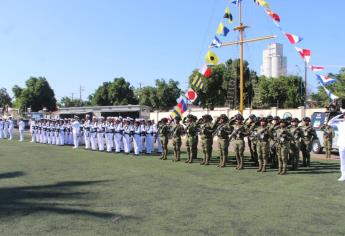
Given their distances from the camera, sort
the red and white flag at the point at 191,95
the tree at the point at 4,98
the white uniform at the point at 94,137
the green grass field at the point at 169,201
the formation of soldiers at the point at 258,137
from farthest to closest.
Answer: the tree at the point at 4,98 → the white uniform at the point at 94,137 → the red and white flag at the point at 191,95 → the formation of soldiers at the point at 258,137 → the green grass field at the point at 169,201

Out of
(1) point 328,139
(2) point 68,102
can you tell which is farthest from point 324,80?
(2) point 68,102

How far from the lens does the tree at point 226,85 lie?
43.0m

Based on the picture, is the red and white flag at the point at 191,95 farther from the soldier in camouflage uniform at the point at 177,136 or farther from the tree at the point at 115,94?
the tree at the point at 115,94

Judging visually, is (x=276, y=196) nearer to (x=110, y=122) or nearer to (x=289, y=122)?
(x=289, y=122)

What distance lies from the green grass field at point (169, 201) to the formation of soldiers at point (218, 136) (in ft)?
2.15

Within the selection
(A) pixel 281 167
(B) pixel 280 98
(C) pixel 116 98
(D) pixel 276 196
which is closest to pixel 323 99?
(B) pixel 280 98

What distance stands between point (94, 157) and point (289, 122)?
7.61 metres

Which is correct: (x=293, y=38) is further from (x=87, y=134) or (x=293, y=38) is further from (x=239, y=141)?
(x=87, y=134)

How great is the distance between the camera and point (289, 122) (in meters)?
12.7

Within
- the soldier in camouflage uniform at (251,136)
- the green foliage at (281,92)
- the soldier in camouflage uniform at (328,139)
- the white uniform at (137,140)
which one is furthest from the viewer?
the green foliage at (281,92)

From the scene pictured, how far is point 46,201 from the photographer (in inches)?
315

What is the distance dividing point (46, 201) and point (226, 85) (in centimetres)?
3713

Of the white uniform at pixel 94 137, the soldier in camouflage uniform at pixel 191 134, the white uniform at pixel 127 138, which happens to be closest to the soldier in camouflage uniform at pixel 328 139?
the soldier in camouflage uniform at pixel 191 134

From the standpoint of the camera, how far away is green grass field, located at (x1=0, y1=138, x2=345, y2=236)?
612 cm
